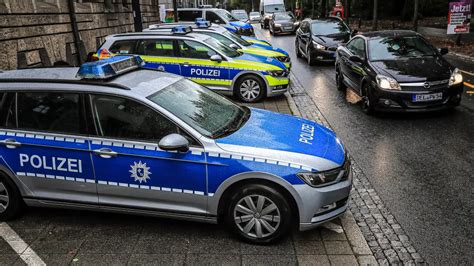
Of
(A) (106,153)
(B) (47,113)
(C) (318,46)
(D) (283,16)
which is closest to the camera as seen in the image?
(A) (106,153)

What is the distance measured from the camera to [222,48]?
Result: 1080 centimetres

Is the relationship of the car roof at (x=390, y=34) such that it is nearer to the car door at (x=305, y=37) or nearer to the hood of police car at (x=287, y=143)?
the hood of police car at (x=287, y=143)

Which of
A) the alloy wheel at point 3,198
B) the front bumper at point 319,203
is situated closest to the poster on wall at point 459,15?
the front bumper at point 319,203

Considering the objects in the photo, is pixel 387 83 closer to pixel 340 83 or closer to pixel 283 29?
pixel 340 83

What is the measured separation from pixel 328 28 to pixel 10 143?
14.2 m

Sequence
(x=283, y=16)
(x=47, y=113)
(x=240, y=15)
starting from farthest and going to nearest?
(x=240, y=15) → (x=283, y=16) → (x=47, y=113)

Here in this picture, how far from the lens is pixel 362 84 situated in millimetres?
9539

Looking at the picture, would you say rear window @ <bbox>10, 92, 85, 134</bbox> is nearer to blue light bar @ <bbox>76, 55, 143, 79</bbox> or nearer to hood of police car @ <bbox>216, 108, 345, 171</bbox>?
blue light bar @ <bbox>76, 55, 143, 79</bbox>

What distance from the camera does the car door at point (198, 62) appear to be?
1033cm

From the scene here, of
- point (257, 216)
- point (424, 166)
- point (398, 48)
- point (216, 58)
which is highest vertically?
point (398, 48)

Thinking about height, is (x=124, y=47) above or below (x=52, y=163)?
above

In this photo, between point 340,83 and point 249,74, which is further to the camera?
point 340,83

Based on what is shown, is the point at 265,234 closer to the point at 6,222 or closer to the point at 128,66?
the point at 128,66

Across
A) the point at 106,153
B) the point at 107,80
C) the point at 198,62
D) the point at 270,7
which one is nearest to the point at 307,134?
the point at 106,153
